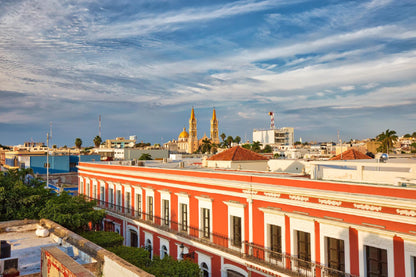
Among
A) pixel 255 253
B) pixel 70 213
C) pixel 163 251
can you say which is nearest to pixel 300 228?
pixel 255 253

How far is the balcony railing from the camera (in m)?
12.2

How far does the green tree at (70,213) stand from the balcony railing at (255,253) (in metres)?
3.88

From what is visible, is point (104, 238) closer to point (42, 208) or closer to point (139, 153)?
point (42, 208)

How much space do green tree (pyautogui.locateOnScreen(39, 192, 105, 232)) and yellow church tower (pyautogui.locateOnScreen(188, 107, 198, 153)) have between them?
146803 mm

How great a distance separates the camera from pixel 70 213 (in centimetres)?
1969

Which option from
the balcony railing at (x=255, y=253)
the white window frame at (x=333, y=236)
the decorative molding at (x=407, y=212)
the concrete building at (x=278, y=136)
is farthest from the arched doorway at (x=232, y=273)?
the concrete building at (x=278, y=136)

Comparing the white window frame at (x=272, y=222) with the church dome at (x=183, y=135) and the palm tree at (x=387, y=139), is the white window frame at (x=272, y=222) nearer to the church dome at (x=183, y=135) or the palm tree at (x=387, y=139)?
the palm tree at (x=387, y=139)

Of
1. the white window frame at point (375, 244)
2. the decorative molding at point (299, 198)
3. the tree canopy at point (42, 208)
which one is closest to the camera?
the white window frame at point (375, 244)

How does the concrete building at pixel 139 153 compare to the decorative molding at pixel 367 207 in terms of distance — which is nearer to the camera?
the decorative molding at pixel 367 207

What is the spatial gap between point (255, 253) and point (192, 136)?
159186mm

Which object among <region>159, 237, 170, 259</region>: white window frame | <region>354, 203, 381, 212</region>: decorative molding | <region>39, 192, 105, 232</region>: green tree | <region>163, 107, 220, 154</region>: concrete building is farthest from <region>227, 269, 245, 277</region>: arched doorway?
<region>163, 107, 220, 154</region>: concrete building

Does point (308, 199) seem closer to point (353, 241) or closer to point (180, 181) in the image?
point (353, 241)

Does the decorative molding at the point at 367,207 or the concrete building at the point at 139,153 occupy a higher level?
the concrete building at the point at 139,153

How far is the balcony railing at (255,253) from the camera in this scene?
12203 millimetres
